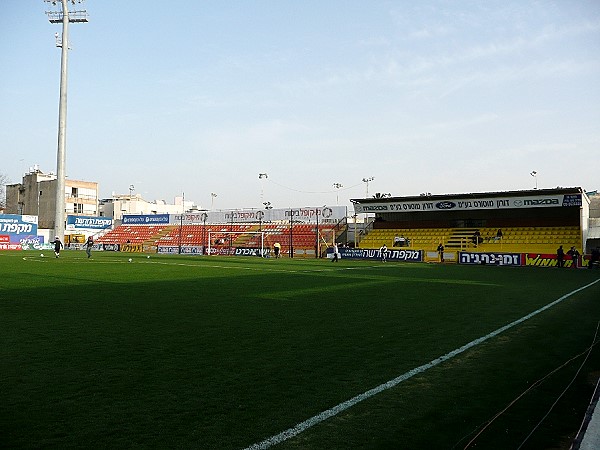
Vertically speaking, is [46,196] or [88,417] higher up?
[46,196]

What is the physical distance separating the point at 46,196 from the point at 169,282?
75701 mm

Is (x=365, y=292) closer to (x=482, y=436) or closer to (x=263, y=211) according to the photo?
(x=482, y=436)

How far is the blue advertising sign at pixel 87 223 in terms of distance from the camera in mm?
70750

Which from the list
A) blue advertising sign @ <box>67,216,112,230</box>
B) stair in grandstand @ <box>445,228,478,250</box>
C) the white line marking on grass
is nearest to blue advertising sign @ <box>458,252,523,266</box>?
stair in grandstand @ <box>445,228,478,250</box>

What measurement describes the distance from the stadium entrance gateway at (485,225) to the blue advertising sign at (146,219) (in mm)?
27451

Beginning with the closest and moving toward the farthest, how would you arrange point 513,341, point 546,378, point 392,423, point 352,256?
1. point 392,423
2. point 546,378
3. point 513,341
4. point 352,256

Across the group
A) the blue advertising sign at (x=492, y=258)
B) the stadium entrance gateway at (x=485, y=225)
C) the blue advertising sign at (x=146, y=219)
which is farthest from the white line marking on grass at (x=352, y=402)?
the blue advertising sign at (x=146, y=219)

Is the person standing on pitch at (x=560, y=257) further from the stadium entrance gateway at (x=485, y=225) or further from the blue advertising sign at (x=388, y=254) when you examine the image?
the blue advertising sign at (x=388, y=254)

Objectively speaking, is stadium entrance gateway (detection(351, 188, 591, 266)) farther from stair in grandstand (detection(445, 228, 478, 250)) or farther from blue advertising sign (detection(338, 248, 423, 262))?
blue advertising sign (detection(338, 248, 423, 262))

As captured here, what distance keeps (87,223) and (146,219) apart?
9344mm

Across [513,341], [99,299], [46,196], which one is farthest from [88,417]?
[46,196]

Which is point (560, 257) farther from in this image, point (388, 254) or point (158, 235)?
point (158, 235)

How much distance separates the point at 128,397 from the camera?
508 centimetres

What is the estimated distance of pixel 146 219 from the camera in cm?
6944
